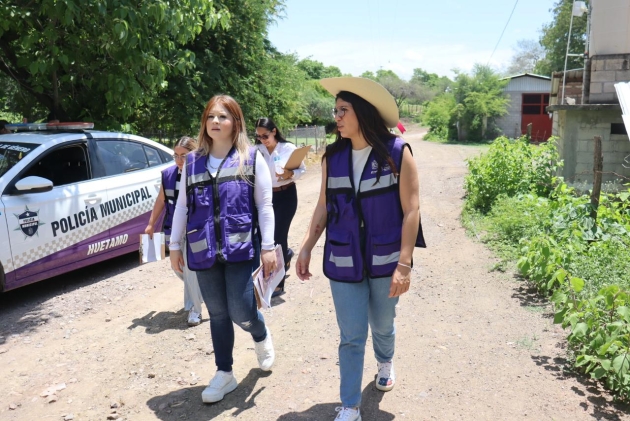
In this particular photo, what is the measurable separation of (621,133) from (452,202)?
10.7 feet

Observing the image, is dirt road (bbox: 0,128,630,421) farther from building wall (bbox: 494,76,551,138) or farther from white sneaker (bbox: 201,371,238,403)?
building wall (bbox: 494,76,551,138)

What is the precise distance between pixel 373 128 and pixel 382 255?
2.33 ft

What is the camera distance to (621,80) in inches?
397

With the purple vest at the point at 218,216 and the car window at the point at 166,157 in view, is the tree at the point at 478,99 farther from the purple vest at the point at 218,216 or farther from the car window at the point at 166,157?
the purple vest at the point at 218,216

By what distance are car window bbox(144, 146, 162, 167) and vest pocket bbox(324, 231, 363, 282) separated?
4.75m

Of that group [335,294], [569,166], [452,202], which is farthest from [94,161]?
[569,166]

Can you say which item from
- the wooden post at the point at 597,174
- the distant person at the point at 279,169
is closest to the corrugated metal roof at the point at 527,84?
the wooden post at the point at 597,174

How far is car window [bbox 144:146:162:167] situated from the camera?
7.35m

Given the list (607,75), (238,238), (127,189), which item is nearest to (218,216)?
(238,238)

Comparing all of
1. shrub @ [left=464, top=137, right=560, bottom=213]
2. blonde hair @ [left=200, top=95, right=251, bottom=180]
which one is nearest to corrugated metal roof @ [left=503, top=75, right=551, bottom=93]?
shrub @ [left=464, top=137, right=560, bottom=213]

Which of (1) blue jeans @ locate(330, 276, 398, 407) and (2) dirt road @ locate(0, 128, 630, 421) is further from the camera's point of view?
(2) dirt road @ locate(0, 128, 630, 421)

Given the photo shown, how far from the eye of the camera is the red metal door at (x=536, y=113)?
3512 centimetres

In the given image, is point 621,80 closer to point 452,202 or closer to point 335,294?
point 452,202

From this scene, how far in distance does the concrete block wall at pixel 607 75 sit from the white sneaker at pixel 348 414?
357 inches
